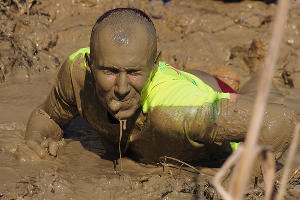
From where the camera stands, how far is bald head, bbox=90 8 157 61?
2184 millimetres

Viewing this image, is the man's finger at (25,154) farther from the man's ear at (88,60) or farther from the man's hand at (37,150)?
the man's ear at (88,60)

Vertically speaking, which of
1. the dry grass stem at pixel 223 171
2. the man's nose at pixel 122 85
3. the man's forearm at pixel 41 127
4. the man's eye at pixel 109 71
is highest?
the dry grass stem at pixel 223 171


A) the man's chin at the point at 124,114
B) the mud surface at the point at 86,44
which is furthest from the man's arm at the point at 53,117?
the man's chin at the point at 124,114

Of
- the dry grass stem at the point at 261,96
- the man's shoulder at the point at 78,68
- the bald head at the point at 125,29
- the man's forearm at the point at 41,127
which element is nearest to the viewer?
the dry grass stem at the point at 261,96

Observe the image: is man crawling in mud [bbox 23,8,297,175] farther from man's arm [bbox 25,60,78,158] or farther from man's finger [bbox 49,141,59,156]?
man's finger [bbox 49,141,59,156]

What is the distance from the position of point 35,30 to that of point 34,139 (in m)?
2.26

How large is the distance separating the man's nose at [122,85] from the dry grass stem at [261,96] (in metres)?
1.28

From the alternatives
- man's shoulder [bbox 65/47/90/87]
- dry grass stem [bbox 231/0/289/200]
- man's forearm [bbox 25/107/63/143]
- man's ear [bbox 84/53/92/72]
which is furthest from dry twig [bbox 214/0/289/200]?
man's forearm [bbox 25/107/63/143]

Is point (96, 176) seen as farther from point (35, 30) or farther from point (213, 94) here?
point (35, 30)

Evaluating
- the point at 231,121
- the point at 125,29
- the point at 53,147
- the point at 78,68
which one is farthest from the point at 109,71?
the point at 53,147

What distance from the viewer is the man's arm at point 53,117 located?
286 centimetres

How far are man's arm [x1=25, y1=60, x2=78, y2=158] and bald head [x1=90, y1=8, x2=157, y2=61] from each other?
62 centimetres

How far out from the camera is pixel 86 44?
5098 mm

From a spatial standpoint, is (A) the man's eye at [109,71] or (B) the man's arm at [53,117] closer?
(A) the man's eye at [109,71]
